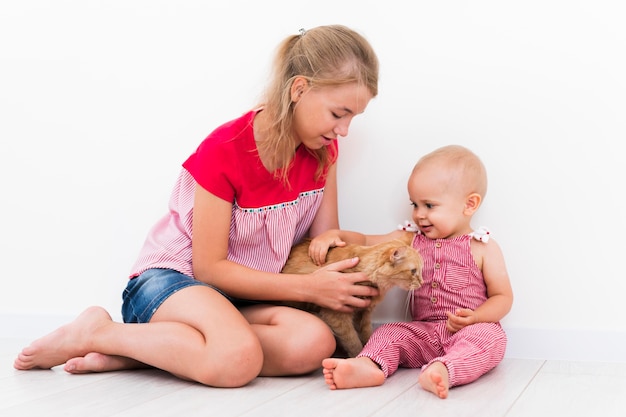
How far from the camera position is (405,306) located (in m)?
1.85

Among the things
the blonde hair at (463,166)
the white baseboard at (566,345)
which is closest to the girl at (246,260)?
the blonde hair at (463,166)

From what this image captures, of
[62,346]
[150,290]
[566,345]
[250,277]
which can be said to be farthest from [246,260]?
[566,345]

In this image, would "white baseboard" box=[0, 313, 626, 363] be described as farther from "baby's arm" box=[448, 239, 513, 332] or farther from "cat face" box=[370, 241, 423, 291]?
"cat face" box=[370, 241, 423, 291]

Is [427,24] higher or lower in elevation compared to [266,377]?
higher

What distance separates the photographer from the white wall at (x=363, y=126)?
5.62 feet

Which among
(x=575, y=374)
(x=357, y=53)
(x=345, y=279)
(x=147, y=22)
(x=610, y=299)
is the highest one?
(x=147, y=22)

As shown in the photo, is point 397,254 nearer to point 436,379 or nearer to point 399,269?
point 399,269

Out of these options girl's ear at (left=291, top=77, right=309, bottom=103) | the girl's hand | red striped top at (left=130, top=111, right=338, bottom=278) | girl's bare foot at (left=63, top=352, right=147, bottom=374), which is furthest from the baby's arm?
girl's bare foot at (left=63, top=352, right=147, bottom=374)

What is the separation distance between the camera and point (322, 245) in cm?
168

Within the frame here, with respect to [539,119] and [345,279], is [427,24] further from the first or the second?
[345,279]

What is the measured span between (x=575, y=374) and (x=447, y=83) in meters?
0.79

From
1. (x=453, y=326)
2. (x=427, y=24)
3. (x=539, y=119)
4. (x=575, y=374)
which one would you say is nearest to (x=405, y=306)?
(x=453, y=326)

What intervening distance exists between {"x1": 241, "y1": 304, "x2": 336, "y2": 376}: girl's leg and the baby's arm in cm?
31

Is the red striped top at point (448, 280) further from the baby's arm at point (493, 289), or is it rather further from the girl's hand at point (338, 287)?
the girl's hand at point (338, 287)
